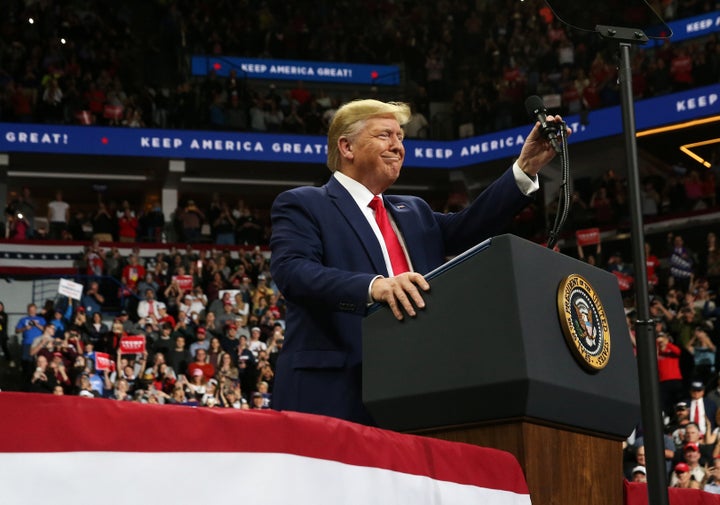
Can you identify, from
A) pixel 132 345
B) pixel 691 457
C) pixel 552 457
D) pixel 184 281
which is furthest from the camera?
pixel 184 281

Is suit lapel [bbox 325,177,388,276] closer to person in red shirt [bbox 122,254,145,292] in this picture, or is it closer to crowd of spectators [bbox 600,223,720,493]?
crowd of spectators [bbox 600,223,720,493]

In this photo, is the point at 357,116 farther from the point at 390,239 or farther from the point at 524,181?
the point at 524,181

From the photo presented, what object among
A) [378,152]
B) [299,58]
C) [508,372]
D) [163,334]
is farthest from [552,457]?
[299,58]

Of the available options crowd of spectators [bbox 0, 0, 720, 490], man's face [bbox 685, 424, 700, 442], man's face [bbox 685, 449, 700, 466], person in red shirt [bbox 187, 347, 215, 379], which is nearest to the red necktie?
crowd of spectators [bbox 0, 0, 720, 490]

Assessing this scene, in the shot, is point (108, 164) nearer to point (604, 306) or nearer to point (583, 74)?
point (583, 74)

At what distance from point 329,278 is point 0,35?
762 inches

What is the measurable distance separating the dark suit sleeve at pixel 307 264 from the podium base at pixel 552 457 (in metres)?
0.35

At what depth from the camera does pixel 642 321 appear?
221 centimetres

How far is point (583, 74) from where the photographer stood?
18.7 metres

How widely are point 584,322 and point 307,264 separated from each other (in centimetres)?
63

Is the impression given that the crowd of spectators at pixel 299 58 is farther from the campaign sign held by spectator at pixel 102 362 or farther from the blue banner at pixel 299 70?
the campaign sign held by spectator at pixel 102 362

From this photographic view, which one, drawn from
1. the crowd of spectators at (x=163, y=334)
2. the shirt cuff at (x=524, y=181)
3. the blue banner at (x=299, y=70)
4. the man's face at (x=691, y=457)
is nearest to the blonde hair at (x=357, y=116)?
the shirt cuff at (x=524, y=181)

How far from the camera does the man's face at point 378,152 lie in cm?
256

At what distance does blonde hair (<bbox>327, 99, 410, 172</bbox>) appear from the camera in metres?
2.59
